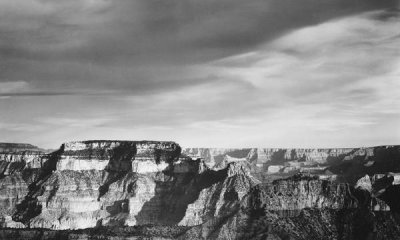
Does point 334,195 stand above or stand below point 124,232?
above

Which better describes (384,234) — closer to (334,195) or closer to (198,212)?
(334,195)

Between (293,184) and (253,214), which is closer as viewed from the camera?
(253,214)

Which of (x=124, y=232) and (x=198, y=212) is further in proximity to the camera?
(x=198, y=212)

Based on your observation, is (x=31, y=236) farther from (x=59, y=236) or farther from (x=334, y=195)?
(x=334, y=195)

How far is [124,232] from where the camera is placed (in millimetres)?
153000

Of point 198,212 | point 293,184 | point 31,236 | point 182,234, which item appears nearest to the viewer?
point 182,234

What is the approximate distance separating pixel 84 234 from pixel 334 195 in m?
62.0

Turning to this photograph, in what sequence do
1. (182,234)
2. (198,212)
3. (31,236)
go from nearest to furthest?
(182,234), (31,236), (198,212)

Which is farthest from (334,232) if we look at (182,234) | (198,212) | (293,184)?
(198,212)

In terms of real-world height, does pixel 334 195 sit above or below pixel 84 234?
above

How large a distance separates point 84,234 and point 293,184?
53.7 metres

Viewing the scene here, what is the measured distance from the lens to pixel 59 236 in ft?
506

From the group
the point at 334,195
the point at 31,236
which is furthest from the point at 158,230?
the point at 334,195

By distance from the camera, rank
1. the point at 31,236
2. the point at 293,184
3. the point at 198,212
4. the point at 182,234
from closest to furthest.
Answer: the point at 182,234, the point at 31,236, the point at 293,184, the point at 198,212
